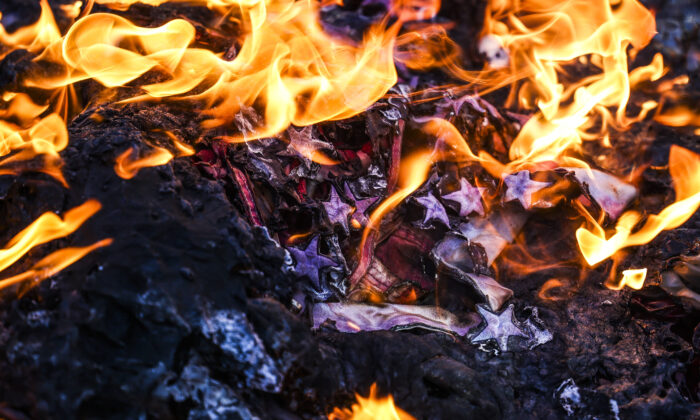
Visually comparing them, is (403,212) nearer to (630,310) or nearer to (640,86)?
(630,310)

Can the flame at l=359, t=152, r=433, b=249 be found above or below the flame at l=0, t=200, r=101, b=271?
below

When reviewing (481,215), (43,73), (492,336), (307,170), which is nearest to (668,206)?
(481,215)

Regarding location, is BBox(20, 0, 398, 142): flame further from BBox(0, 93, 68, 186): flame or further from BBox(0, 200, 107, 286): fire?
BBox(0, 200, 107, 286): fire

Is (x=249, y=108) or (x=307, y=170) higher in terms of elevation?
(x=249, y=108)

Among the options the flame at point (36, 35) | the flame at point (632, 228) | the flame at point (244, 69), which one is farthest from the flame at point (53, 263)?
the flame at point (632, 228)

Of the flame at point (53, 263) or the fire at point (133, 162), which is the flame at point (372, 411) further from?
the fire at point (133, 162)

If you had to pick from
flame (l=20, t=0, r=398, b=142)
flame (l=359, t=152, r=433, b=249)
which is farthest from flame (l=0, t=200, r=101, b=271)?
flame (l=359, t=152, r=433, b=249)

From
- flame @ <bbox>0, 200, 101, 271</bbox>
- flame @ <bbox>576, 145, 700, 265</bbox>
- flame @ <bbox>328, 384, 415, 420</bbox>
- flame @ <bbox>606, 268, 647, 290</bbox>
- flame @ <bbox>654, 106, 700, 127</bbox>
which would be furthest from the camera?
flame @ <bbox>654, 106, 700, 127</bbox>
